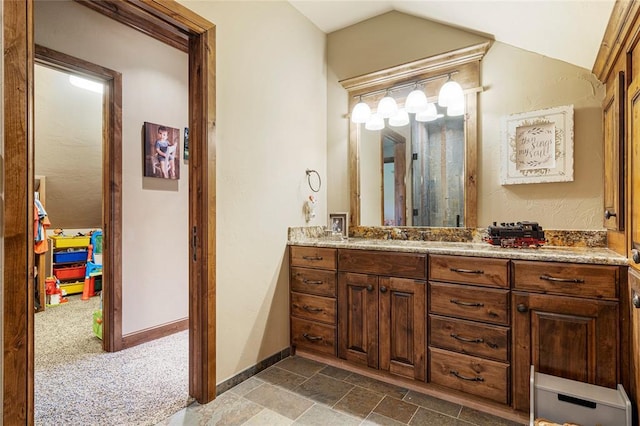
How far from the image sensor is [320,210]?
9.60ft

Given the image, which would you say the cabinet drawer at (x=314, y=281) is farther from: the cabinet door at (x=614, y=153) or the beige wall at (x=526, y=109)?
the cabinet door at (x=614, y=153)

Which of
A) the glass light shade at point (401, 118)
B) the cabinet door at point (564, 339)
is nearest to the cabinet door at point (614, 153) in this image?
the cabinet door at point (564, 339)

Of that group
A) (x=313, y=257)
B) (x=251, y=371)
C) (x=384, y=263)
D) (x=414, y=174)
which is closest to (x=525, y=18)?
(x=414, y=174)

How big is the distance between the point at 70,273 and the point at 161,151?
286cm

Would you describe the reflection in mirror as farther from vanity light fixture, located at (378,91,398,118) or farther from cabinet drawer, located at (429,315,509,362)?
cabinet drawer, located at (429,315,509,362)

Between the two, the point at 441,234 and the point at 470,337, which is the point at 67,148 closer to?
the point at 441,234

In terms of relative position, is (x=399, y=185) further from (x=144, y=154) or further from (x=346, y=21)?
(x=144, y=154)

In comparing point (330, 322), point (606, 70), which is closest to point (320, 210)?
point (330, 322)

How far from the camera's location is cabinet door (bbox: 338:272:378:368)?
6.97ft

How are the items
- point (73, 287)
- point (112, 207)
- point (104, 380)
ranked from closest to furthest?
point (104, 380) → point (112, 207) → point (73, 287)

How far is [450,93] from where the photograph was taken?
2326 millimetres

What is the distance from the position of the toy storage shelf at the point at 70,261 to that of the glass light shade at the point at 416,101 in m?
4.73

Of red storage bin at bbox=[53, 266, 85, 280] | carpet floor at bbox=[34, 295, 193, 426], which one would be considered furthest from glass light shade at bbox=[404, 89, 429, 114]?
red storage bin at bbox=[53, 266, 85, 280]

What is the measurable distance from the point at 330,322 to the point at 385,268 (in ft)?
1.99
